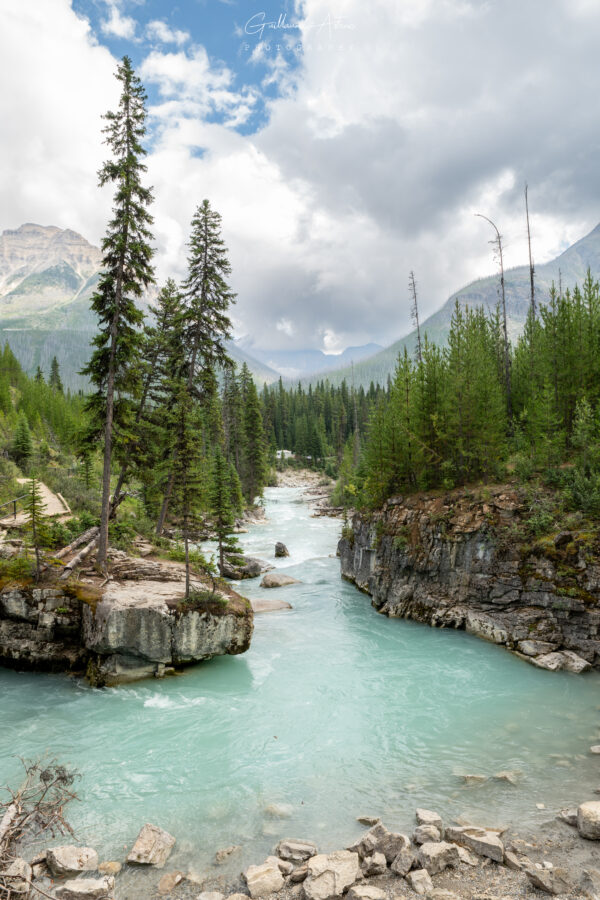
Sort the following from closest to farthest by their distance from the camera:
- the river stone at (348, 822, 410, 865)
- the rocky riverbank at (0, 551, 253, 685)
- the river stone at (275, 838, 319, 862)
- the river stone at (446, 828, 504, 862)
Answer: the river stone at (446, 828, 504, 862)
the river stone at (348, 822, 410, 865)
the river stone at (275, 838, 319, 862)
the rocky riverbank at (0, 551, 253, 685)

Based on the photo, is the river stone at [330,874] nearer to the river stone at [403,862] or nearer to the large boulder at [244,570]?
the river stone at [403,862]

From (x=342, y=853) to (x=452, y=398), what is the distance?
19.7 meters

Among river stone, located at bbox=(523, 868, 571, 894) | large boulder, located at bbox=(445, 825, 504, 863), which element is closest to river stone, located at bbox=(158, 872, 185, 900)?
large boulder, located at bbox=(445, 825, 504, 863)

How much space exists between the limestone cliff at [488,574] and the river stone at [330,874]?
442 inches

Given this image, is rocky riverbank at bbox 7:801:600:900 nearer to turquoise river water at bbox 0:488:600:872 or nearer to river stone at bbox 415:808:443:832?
river stone at bbox 415:808:443:832

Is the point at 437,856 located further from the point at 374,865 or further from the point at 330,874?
the point at 330,874

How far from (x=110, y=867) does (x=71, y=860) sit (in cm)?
63

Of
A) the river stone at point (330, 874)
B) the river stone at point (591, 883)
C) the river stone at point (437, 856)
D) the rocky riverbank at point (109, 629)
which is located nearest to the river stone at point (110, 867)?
the river stone at point (330, 874)

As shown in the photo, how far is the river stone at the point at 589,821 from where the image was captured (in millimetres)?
6910

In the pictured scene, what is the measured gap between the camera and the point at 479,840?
6.77m

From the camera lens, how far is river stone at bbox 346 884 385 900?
568cm

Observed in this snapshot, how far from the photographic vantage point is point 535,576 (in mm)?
16641

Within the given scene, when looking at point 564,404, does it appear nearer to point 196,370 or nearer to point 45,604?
point 196,370

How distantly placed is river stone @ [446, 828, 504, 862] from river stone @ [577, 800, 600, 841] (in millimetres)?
1486
